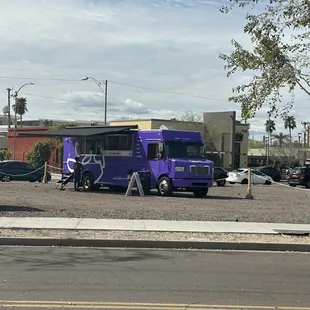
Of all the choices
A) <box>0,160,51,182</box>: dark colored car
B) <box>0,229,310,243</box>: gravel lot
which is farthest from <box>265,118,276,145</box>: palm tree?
<box>0,229,310,243</box>: gravel lot

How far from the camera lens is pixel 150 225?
1260 cm

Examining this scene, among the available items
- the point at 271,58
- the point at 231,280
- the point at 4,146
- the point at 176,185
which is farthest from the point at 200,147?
the point at 4,146

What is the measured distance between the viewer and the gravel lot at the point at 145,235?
11.0m

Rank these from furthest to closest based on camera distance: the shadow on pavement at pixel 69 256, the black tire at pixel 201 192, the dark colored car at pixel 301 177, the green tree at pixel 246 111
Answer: the dark colored car at pixel 301 177 < the black tire at pixel 201 192 < the green tree at pixel 246 111 < the shadow on pavement at pixel 69 256

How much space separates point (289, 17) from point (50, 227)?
7.51m

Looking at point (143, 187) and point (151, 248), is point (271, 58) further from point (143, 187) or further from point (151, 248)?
point (143, 187)

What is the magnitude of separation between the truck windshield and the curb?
1104 centimetres

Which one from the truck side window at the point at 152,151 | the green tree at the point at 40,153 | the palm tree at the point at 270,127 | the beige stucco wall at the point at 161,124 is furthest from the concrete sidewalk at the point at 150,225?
the palm tree at the point at 270,127

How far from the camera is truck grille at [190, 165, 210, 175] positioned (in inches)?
842

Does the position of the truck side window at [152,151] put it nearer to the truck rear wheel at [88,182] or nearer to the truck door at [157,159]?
the truck door at [157,159]

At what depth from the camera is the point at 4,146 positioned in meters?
72.1

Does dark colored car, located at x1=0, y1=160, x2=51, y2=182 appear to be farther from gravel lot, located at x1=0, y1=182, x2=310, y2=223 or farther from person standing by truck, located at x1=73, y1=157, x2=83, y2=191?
gravel lot, located at x1=0, y1=182, x2=310, y2=223

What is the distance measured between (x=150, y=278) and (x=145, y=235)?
3730 mm

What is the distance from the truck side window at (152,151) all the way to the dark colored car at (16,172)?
12252 millimetres
